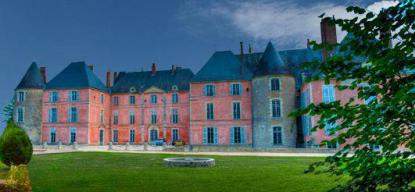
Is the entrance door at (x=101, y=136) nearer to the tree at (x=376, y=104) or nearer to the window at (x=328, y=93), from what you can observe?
the window at (x=328, y=93)

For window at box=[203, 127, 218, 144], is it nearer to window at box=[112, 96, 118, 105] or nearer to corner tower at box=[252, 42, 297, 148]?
corner tower at box=[252, 42, 297, 148]

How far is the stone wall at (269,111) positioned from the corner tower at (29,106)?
88.3 feet

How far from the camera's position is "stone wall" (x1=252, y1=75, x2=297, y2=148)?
2984 centimetres

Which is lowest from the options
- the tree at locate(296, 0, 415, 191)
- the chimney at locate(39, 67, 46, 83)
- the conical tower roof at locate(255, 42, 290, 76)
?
the tree at locate(296, 0, 415, 191)

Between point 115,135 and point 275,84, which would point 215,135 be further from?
point 115,135

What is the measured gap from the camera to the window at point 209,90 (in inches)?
1350

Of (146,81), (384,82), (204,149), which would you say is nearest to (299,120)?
(204,149)

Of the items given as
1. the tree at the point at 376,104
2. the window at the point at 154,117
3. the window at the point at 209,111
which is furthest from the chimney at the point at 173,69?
the tree at the point at 376,104

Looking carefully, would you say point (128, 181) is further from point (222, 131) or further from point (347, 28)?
point (222, 131)

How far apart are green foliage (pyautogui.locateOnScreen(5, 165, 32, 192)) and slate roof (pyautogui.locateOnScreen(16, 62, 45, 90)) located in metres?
35.5

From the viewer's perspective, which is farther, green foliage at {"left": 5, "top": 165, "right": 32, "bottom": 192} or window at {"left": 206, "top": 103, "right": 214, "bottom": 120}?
window at {"left": 206, "top": 103, "right": 214, "bottom": 120}

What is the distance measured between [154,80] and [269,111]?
62.6 feet

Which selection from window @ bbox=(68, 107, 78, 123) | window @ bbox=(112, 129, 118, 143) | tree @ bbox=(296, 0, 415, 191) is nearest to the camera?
tree @ bbox=(296, 0, 415, 191)

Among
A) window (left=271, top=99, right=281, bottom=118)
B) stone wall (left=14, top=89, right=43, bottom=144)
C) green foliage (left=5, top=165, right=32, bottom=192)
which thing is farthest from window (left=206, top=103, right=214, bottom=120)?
green foliage (left=5, top=165, right=32, bottom=192)
